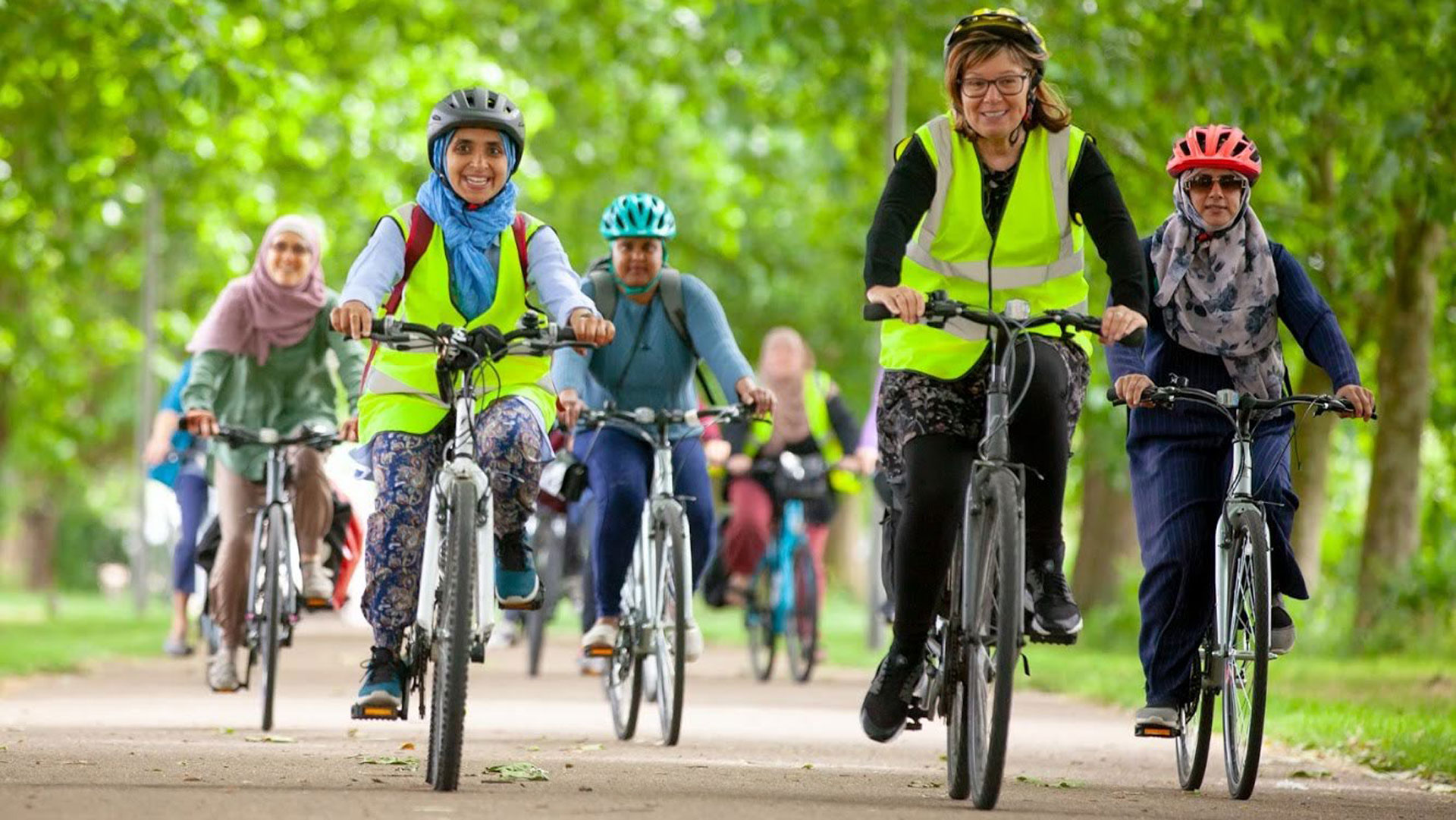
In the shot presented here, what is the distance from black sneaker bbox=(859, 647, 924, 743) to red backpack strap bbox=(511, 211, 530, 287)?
5.64 ft

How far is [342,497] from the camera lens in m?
12.5

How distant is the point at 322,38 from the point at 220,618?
14584 millimetres

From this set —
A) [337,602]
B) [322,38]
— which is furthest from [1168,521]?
[322,38]

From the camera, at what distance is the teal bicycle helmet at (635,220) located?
36.2 feet

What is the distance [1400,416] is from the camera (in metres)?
18.4

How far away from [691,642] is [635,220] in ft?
6.17

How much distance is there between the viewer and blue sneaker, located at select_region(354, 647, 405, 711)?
26.3 ft

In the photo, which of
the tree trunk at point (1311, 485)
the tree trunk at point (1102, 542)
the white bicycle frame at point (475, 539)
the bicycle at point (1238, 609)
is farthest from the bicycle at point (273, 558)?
the tree trunk at point (1102, 542)

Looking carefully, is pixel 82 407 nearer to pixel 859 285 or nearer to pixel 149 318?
pixel 149 318

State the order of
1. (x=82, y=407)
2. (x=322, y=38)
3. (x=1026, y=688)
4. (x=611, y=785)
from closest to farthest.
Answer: (x=611, y=785) < (x=1026, y=688) < (x=322, y=38) < (x=82, y=407)

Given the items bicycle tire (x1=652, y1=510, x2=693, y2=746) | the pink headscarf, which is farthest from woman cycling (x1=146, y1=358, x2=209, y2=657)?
bicycle tire (x1=652, y1=510, x2=693, y2=746)

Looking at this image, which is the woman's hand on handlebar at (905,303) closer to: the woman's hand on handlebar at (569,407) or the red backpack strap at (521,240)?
the red backpack strap at (521,240)

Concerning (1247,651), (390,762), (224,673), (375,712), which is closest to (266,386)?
(224,673)

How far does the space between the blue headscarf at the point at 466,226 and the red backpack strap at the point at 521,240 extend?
0.12 ft
